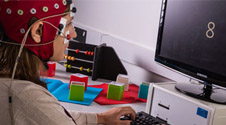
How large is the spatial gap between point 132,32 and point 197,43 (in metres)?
0.92

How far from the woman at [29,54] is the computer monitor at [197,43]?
0.56 metres

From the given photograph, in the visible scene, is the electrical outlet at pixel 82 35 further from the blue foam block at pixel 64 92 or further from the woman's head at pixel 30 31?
the woman's head at pixel 30 31

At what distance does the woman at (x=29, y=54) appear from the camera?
841mm

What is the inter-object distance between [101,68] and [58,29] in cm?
104

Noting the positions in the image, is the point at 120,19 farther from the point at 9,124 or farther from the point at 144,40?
the point at 9,124

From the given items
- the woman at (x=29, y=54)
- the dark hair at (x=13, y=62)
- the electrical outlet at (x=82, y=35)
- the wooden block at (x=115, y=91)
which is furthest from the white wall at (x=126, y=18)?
the dark hair at (x=13, y=62)

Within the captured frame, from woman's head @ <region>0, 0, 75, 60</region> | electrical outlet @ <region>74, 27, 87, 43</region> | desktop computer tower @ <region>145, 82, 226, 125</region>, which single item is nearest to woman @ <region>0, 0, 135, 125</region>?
woman's head @ <region>0, 0, 75, 60</region>

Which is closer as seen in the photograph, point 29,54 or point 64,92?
point 29,54

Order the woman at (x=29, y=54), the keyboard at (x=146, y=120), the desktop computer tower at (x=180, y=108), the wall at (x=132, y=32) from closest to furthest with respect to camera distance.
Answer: the woman at (x=29, y=54), the desktop computer tower at (x=180, y=108), the keyboard at (x=146, y=120), the wall at (x=132, y=32)

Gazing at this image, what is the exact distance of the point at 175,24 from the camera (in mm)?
1395

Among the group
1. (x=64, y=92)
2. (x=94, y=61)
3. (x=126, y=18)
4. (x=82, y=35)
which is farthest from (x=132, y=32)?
(x=64, y=92)

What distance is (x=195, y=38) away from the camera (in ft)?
4.16

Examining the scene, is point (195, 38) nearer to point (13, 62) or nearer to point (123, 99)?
point (123, 99)

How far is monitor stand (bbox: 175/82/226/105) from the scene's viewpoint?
1.16 m
